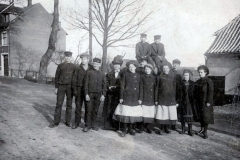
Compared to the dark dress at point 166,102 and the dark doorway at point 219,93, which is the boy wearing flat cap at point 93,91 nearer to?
the dark dress at point 166,102

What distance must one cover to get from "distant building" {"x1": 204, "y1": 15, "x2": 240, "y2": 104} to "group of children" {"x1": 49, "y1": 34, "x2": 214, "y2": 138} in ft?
24.7

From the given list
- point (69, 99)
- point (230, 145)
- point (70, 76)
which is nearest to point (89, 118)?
point (69, 99)

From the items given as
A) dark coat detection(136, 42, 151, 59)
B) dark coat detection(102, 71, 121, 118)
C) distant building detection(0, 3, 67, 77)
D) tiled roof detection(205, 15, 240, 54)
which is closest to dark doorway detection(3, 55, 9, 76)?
distant building detection(0, 3, 67, 77)

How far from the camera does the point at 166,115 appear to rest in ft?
21.2

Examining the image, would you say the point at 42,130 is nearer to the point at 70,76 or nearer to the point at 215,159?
the point at 70,76

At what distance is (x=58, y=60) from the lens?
1414 inches

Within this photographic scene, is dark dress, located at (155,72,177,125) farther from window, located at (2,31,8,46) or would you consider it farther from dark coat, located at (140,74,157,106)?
window, located at (2,31,8,46)

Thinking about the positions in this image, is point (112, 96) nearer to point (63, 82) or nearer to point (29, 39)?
point (63, 82)

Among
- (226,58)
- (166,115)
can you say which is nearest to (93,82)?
(166,115)

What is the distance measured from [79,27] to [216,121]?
12392 millimetres

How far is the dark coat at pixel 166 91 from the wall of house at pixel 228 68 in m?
9.33

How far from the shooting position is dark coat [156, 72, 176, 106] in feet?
21.4

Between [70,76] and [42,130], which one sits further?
[70,76]

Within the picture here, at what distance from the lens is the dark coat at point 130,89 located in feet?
20.6
